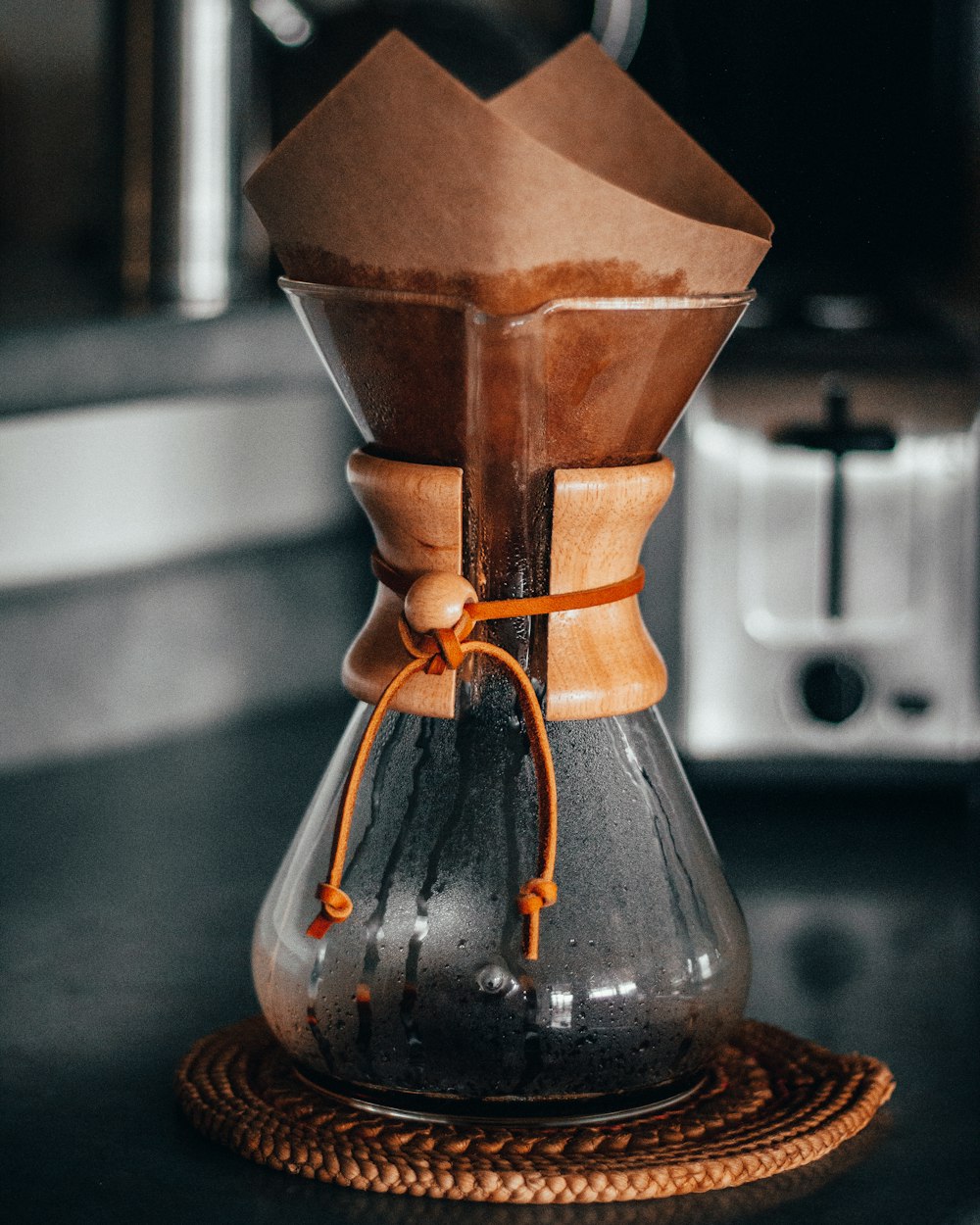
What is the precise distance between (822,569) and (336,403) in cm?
50

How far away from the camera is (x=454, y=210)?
1.52 feet

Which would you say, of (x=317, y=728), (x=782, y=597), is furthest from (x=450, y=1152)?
(x=317, y=728)

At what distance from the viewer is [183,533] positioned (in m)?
1.20

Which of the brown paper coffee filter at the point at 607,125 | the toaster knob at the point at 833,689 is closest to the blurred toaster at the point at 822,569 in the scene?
the toaster knob at the point at 833,689

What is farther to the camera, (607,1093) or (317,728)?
(317,728)

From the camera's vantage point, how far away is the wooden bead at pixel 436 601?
48 centimetres

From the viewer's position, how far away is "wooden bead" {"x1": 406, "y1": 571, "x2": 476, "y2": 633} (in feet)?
1.58

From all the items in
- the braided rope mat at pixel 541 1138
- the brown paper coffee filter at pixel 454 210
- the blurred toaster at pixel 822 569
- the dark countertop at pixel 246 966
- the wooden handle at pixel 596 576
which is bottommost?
the dark countertop at pixel 246 966

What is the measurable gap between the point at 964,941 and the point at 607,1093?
0.32 metres

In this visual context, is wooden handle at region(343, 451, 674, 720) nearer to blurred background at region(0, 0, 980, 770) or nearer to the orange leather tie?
the orange leather tie

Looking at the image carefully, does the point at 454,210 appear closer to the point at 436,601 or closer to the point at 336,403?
the point at 436,601

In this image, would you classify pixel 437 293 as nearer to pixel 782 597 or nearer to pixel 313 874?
pixel 313 874

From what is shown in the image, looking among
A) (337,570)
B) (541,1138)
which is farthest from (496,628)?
(337,570)

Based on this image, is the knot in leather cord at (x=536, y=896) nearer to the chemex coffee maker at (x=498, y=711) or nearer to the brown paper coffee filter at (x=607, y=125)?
the chemex coffee maker at (x=498, y=711)
